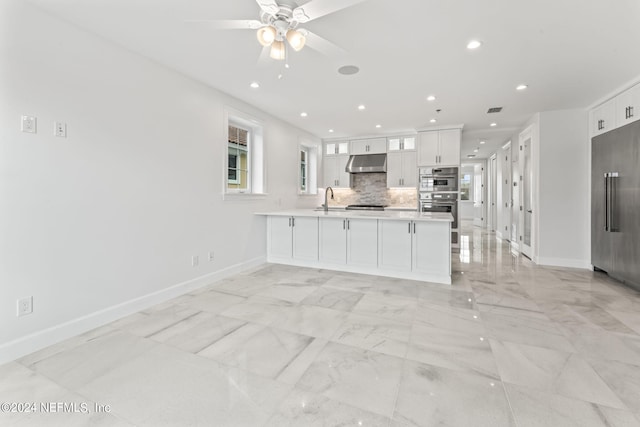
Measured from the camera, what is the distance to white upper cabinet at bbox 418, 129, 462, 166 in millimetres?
5750

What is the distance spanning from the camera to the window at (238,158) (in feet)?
14.5

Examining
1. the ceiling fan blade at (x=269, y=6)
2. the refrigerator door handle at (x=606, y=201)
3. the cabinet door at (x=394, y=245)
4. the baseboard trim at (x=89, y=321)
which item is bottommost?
the baseboard trim at (x=89, y=321)

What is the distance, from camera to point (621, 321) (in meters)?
2.58

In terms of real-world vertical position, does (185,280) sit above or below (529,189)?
below

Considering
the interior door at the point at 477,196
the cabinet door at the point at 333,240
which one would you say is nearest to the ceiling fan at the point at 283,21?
the cabinet door at the point at 333,240

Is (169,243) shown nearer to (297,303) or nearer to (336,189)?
(297,303)

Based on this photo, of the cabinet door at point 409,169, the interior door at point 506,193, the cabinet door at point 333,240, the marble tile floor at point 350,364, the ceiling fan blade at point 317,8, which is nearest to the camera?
the marble tile floor at point 350,364

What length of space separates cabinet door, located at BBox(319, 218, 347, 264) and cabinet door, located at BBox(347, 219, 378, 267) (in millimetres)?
83

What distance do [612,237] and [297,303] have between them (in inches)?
172

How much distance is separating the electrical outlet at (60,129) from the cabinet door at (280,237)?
2.98 metres

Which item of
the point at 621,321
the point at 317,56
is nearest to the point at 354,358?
the point at 621,321

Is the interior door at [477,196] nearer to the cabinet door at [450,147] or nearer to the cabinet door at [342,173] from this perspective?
the cabinet door at [450,147]

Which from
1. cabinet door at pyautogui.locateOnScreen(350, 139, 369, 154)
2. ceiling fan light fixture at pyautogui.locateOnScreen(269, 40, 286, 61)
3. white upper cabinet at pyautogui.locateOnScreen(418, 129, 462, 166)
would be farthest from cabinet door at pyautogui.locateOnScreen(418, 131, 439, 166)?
ceiling fan light fixture at pyautogui.locateOnScreen(269, 40, 286, 61)

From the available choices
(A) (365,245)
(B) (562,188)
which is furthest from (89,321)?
(B) (562,188)
